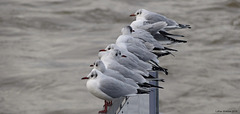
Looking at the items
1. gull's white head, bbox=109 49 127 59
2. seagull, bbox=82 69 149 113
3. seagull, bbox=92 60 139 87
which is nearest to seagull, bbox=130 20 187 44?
gull's white head, bbox=109 49 127 59

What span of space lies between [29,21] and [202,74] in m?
5.85

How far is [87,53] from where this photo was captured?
12.2 meters

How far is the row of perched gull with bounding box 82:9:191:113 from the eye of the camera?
14.5 ft

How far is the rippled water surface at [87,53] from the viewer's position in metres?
9.77

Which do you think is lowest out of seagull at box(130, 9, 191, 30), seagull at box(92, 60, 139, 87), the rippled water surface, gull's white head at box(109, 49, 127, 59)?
the rippled water surface

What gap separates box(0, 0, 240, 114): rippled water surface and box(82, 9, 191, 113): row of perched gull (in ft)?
12.1

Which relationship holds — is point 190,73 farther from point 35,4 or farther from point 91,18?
point 35,4

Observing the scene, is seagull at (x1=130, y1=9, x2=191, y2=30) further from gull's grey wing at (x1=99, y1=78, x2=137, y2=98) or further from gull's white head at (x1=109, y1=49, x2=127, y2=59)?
gull's grey wing at (x1=99, y1=78, x2=137, y2=98)

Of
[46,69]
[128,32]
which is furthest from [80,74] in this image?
[128,32]

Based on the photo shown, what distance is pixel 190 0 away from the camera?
634 inches

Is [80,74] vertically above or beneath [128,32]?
beneath

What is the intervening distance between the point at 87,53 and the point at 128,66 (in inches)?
293

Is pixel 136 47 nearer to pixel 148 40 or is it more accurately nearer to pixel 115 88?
pixel 148 40

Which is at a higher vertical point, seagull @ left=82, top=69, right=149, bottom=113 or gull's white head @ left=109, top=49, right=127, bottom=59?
gull's white head @ left=109, top=49, right=127, bottom=59
